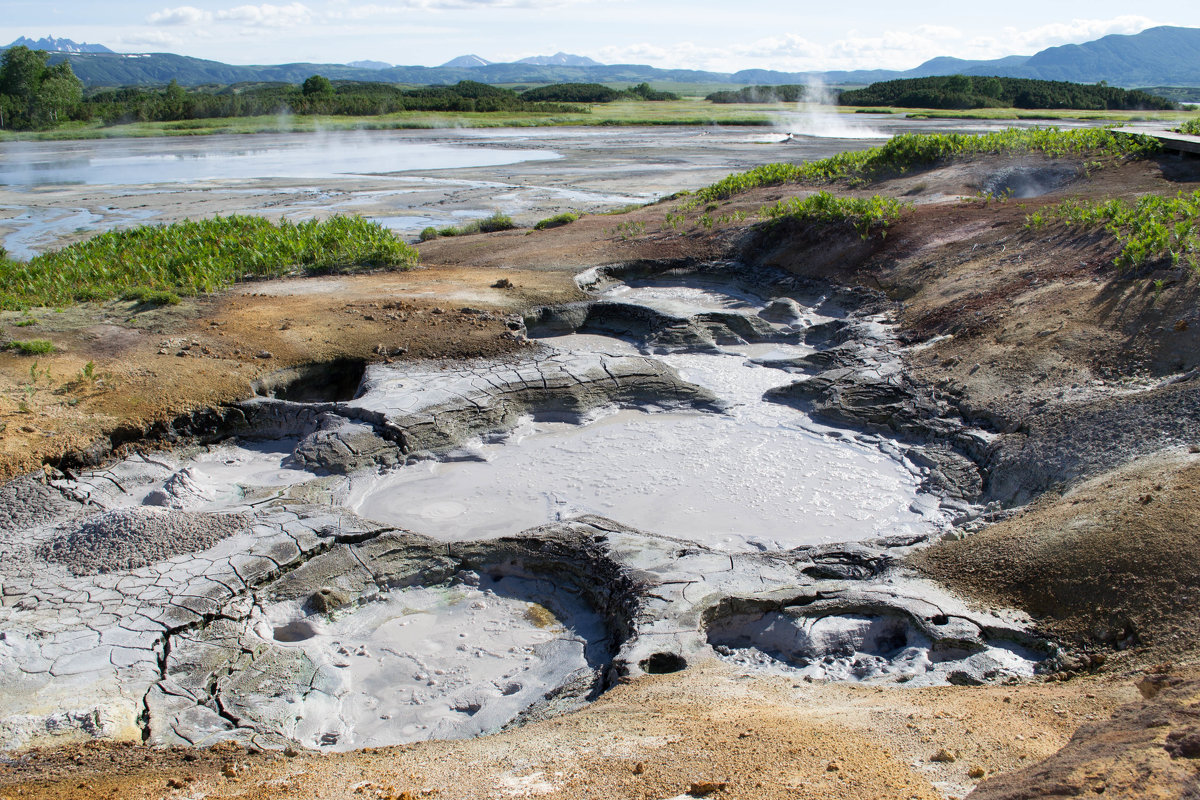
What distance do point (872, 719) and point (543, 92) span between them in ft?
276

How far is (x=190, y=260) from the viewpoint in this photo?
1244 centimetres

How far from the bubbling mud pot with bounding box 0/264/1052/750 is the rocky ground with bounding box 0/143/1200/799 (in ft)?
1.06

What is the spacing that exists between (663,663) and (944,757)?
179 cm

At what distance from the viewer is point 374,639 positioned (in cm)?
534

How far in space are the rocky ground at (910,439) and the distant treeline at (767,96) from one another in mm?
63838

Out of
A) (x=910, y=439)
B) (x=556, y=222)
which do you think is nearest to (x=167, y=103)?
(x=556, y=222)

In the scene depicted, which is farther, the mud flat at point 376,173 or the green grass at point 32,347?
the mud flat at point 376,173

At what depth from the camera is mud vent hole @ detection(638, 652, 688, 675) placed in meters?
4.73

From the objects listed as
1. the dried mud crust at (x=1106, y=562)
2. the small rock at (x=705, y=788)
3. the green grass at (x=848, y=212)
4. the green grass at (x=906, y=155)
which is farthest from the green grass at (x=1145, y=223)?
the small rock at (x=705, y=788)

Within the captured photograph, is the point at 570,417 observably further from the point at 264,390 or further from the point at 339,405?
the point at 264,390

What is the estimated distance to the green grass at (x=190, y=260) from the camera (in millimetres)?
11055

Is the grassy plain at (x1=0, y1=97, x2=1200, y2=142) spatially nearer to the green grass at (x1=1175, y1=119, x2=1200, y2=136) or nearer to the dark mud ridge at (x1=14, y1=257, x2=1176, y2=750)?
the green grass at (x1=1175, y1=119, x2=1200, y2=136)

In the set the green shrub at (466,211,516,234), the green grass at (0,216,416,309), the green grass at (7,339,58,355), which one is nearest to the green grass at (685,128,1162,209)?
the green shrub at (466,211,516,234)

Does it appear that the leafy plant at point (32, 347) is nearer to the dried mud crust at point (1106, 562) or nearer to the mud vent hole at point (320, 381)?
the mud vent hole at point (320, 381)
